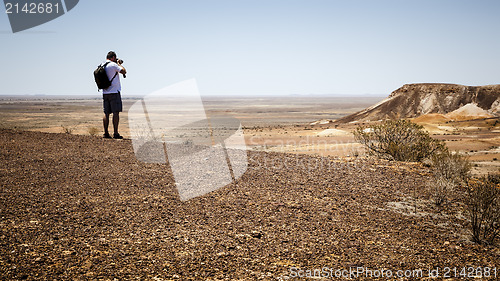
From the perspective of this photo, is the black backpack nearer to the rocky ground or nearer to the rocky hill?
the rocky ground

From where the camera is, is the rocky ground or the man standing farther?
the man standing

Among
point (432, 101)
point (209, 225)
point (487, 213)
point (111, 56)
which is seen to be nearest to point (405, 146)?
point (487, 213)

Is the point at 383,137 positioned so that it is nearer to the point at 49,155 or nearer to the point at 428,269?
the point at 428,269

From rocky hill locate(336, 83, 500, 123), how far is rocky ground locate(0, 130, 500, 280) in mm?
42513

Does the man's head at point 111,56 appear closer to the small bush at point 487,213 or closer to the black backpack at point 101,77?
the black backpack at point 101,77

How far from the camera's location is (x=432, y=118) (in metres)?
40.8

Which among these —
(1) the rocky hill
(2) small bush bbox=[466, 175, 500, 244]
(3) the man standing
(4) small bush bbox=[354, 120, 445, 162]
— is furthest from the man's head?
(1) the rocky hill

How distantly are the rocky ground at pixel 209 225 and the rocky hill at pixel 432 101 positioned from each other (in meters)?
42.5

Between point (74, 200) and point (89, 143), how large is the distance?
388cm

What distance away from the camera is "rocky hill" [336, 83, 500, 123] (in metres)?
46.7

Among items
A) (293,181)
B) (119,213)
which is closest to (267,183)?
(293,181)

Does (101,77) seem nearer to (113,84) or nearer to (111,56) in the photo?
(113,84)

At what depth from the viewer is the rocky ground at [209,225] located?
3.59m

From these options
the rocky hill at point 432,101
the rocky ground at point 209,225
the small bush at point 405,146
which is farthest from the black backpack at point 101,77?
the rocky hill at point 432,101
